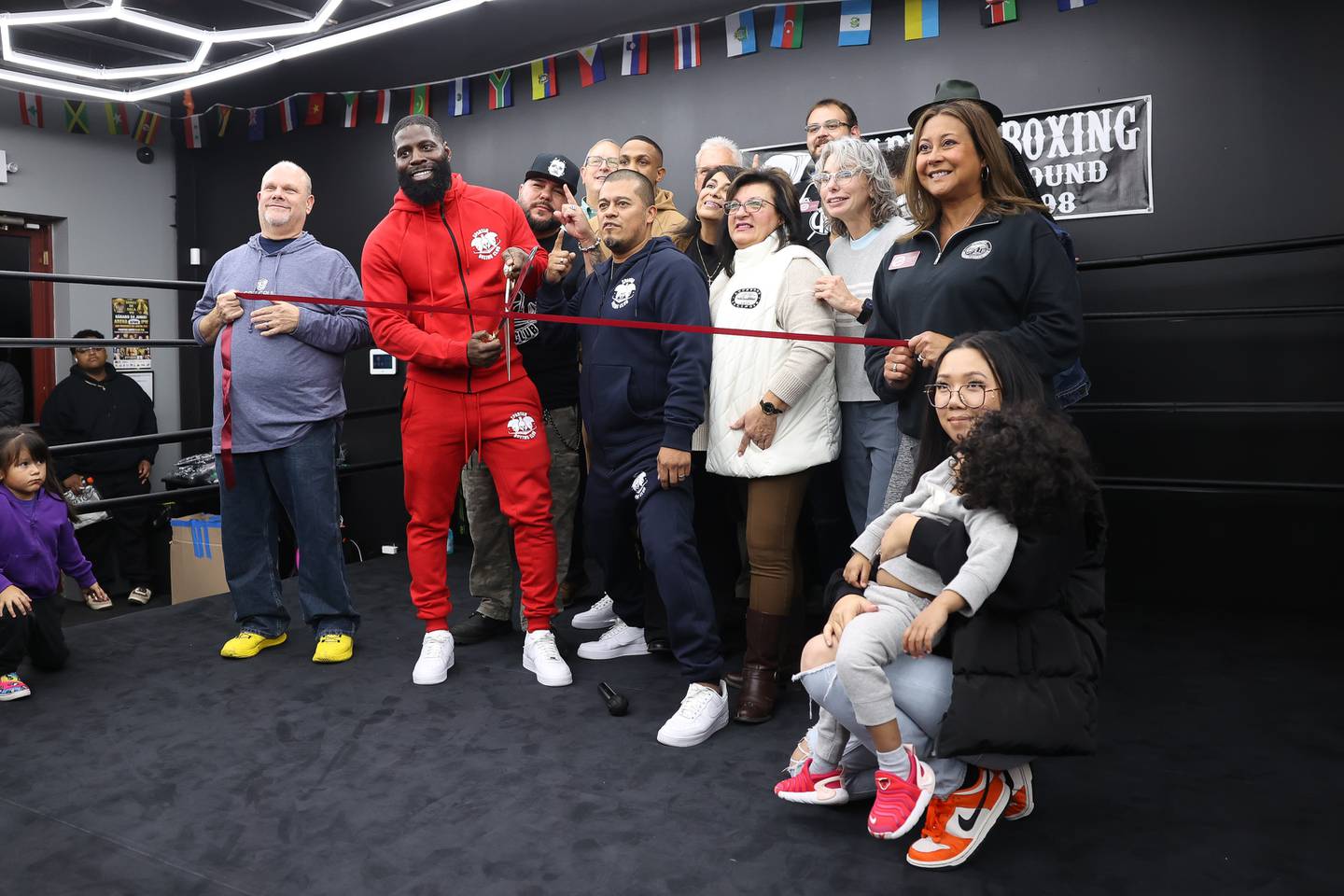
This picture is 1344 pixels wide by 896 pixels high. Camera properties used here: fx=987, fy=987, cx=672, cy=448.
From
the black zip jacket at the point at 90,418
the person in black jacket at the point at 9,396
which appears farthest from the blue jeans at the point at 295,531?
the person in black jacket at the point at 9,396

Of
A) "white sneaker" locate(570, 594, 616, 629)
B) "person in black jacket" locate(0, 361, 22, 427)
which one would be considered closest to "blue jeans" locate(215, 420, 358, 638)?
"white sneaker" locate(570, 594, 616, 629)

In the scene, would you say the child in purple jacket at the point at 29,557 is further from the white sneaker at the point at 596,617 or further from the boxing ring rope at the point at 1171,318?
the white sneaker at the point at 596,617

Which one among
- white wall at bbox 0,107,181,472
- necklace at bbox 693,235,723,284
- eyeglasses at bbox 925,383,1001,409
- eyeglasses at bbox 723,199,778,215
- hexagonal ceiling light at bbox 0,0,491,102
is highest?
hexagonal ceiling light at bbox 0,0,491,102

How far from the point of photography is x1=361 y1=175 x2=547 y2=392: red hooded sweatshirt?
2.53 metres

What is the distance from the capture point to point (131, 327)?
254 inches

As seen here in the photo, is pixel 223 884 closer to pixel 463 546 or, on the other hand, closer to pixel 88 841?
pixel 88 841

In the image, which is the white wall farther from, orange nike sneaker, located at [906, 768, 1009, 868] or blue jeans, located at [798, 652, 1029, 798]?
orange nike sneaker, located at [906, 768, 1009, 868]

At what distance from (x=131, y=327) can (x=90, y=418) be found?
1.43 metres

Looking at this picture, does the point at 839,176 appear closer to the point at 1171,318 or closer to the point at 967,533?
the point at 967,533

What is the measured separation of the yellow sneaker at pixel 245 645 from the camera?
2713 millimetres

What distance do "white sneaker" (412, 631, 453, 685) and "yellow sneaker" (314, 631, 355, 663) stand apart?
239mm

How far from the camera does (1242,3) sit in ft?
10.2

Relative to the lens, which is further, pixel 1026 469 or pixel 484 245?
pixel 484 245

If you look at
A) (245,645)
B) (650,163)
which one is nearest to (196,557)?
(245,645)
